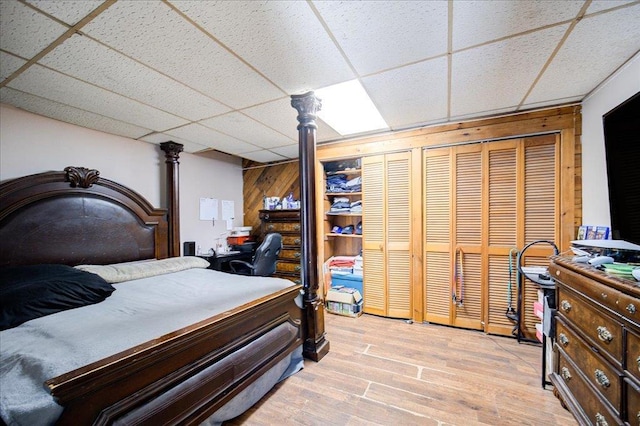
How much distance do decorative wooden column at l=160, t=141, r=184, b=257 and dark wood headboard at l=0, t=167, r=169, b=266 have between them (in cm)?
15

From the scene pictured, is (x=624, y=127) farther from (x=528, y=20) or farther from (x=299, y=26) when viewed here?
(x=299, y=26)

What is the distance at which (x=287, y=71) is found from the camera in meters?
1.80

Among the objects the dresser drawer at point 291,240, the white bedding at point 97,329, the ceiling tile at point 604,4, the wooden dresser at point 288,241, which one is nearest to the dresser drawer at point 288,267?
the wooden dresser at point 288,241

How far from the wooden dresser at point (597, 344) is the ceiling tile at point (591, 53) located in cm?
132

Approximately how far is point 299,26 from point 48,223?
2801 millimetres

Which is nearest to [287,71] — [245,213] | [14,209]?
[14,209]

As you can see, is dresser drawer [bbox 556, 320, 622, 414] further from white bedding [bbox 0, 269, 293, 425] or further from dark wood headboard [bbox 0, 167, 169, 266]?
dark wood headboard [bbox 0, 167, 169, 266]

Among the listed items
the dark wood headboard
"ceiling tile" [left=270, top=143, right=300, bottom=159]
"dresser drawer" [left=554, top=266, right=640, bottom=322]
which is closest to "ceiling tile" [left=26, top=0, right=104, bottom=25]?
the dark wood headboard

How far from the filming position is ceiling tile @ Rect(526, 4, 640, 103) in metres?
1.34

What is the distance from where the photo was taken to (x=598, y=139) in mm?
2082

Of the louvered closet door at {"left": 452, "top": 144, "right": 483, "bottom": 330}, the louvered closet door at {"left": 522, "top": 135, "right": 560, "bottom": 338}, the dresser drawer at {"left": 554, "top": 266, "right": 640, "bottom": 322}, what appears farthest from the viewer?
the louvered closet door at {"left": 452, "top": 144, "right": 483, "bottom": 330}

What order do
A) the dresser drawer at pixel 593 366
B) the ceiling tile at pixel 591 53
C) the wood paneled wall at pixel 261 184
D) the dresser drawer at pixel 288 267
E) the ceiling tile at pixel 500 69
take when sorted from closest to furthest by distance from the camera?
the dresser drawer at pixel 593 366 → the ceiling tile at pixel 591 53 → the ceiling tile at pixel 500 69 → the dresser drawer at pixel 288 267 → the wood paneled wall at pixel 261 184

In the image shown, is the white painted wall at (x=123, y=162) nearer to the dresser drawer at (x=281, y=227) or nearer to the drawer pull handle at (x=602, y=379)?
the dresser drawer at (x=281, y=227)

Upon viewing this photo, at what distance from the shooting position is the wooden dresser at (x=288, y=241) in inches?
155
